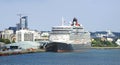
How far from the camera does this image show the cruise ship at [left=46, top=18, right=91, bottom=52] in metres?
116

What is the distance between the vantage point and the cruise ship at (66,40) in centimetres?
11606

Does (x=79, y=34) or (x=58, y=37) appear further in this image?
(x=79, y=34)

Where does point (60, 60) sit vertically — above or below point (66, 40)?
below

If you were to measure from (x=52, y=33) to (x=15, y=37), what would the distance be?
76.8 meters

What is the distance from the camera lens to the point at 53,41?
119812mm

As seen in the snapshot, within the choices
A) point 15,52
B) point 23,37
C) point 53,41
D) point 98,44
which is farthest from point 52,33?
point 98,44

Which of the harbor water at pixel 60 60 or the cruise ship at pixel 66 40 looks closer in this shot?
the harbor water at pixel 60 60

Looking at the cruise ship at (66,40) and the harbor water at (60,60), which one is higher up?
the cruise ship at (66,40)

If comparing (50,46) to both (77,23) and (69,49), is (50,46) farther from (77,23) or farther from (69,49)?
(77,23)

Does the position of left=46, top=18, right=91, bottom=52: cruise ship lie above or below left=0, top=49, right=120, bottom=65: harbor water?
above

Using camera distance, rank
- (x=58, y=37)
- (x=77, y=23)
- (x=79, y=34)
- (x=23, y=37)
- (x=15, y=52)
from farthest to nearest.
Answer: (x=23, y=37) → (x=77, y=23) → (x=79, y=34) → (x=58, y=37) → (x=15, y=52)

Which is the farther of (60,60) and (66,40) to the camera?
(66,40)

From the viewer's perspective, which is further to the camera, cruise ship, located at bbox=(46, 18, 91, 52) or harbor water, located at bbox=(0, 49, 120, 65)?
cruise ship, located at bbox=(46, 18, 91, 52)

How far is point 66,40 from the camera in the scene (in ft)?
389
